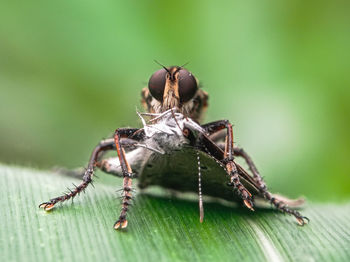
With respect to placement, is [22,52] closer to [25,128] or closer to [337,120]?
[25,128]

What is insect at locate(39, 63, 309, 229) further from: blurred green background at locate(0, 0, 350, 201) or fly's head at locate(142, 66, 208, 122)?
blurred green background at locate(0, 0, 350, 201)

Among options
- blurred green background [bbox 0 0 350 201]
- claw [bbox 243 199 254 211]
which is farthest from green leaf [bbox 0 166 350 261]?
blurred green background [bbox 0 0 350 201]

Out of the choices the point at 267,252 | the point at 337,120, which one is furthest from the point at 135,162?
the point at 337,120

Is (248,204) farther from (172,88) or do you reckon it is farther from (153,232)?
(172,88)

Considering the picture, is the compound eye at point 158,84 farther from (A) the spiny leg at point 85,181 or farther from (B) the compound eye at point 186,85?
(A) the spiny leg at point 85,181

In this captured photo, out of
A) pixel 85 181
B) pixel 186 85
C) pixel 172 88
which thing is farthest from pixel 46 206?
pixel 186 85

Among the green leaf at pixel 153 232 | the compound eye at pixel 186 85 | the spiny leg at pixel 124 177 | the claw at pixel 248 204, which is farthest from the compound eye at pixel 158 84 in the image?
the claw at pixel 248 204

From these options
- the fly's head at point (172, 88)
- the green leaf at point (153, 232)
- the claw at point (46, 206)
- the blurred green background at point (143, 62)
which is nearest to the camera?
the green leaf at point (153, 232)
